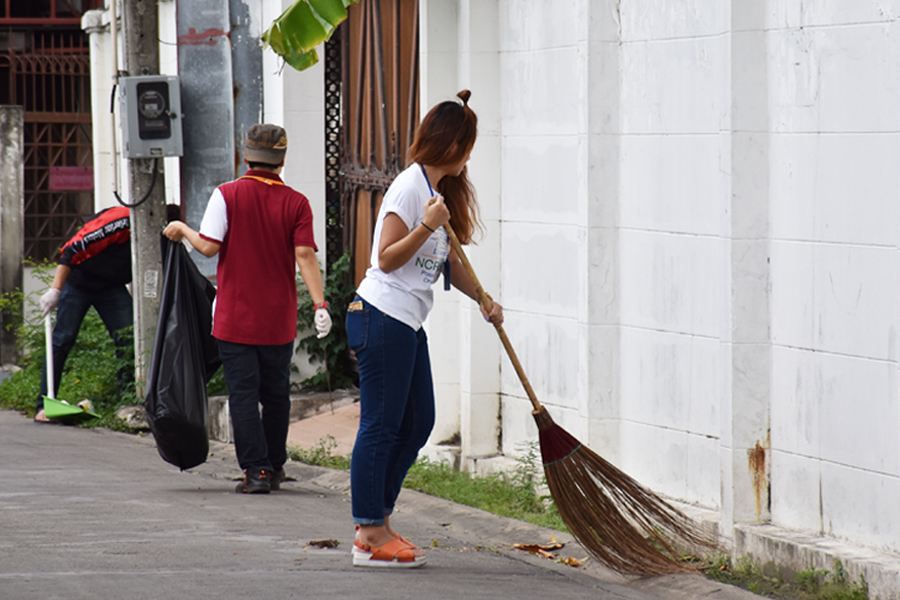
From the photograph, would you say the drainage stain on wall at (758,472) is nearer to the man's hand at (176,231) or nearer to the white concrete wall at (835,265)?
the white concrete wall at (835,265)

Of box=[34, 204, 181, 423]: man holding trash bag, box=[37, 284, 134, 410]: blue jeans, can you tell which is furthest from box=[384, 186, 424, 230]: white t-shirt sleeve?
box=[37, 284, 134, 410]: blue jeans

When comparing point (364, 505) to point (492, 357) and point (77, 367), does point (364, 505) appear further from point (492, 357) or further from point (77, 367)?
point (77, 367)

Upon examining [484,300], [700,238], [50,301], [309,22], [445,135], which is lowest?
[50,301]

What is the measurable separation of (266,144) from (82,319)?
3702 mm

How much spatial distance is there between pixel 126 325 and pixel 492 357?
4197 mm

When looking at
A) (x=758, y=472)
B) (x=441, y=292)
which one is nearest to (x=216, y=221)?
(x=441, y=292)

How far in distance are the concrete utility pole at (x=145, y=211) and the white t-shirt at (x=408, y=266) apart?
4.92 m

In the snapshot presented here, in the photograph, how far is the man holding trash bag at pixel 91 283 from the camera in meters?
10.0

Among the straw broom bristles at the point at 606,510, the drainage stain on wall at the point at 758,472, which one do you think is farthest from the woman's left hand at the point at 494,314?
the drainage stain on wall at the point at 758,472

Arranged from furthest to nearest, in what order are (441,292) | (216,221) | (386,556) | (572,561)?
(441,292)
(216,221)
(572,561)
(386,556)

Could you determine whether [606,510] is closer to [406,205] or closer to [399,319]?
[399,319]

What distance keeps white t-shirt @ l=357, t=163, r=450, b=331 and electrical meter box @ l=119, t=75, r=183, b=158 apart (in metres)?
4.93

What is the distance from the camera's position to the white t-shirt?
5277 millimetres

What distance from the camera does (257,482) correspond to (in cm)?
728
